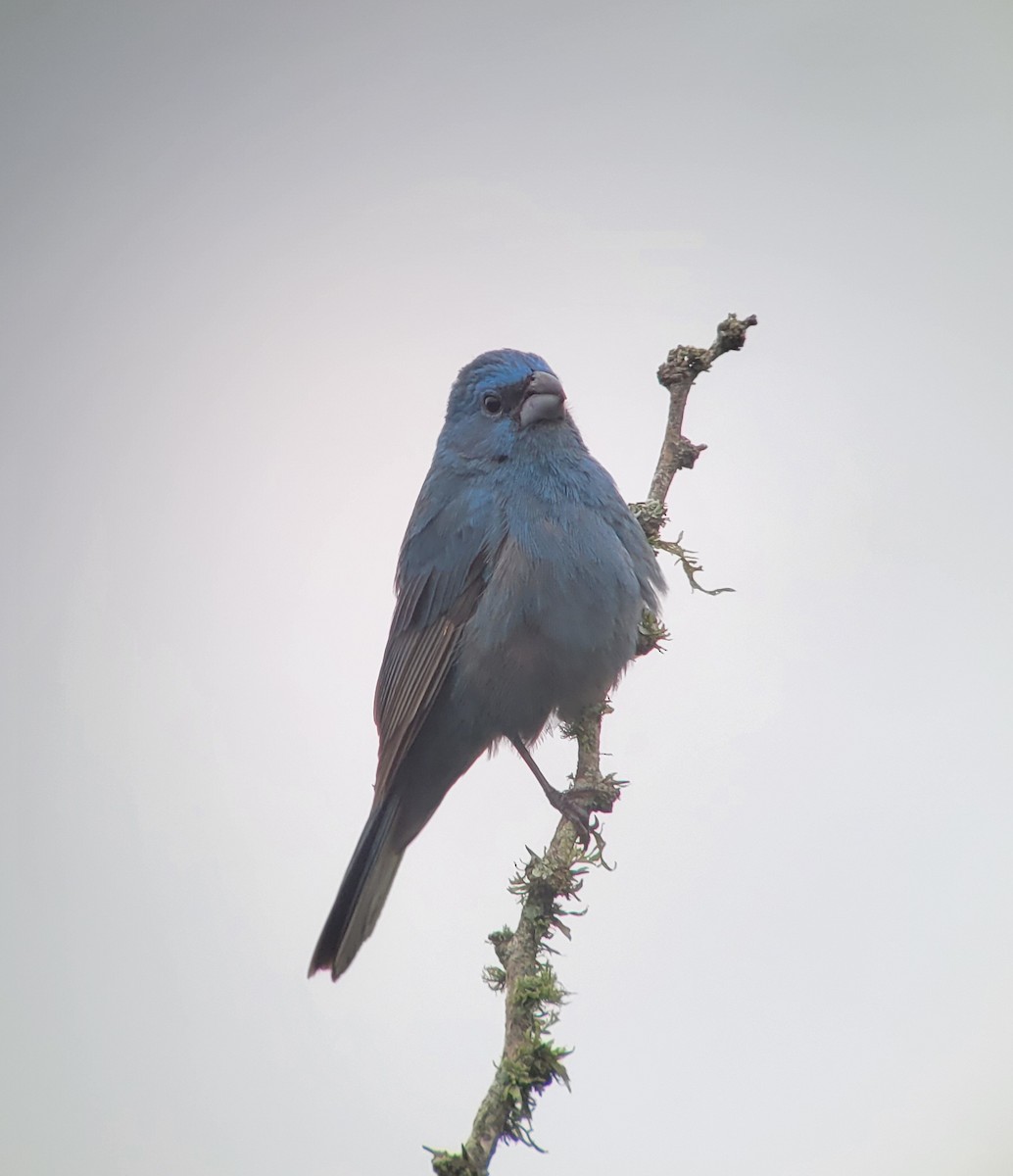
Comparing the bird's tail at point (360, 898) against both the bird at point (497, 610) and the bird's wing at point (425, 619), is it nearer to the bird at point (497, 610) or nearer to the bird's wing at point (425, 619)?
the bird at point (497, 610)

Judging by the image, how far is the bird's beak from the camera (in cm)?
636

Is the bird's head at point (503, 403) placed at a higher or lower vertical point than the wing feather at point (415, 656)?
higher

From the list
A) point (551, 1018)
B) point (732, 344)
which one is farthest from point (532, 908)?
point (732, 344)

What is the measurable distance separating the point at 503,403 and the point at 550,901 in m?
2.85

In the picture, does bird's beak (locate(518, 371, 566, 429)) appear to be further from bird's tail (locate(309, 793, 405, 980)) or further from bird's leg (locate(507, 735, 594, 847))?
bird's tail (locate(309, 793, 405, 980))

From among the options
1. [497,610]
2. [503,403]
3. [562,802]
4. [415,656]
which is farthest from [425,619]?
[562,802]

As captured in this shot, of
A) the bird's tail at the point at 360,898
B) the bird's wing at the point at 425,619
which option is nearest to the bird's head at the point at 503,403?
the bird's wing at the point at 425,619

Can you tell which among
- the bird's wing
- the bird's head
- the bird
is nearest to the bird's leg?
the bird

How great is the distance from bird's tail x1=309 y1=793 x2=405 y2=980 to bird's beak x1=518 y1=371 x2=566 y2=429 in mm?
1930

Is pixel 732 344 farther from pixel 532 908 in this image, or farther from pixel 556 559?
pixel 532 908

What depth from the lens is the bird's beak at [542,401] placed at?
20.9 feet

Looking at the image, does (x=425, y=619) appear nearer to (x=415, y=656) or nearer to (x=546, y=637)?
(x=415, y=656)

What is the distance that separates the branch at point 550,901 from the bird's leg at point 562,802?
2cm

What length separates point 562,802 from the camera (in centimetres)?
545
